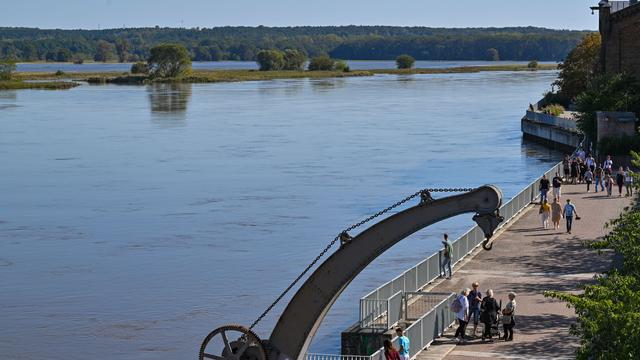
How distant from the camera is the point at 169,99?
14188 cm

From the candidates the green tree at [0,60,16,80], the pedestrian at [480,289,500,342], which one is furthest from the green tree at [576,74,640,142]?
the green tree at [0,60,16,80]

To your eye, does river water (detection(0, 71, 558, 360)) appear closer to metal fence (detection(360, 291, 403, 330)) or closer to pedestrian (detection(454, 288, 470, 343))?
metal fence (detection(360, 291, 403, 330))

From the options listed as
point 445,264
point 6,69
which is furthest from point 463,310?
point 6,69

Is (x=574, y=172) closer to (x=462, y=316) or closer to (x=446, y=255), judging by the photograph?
(x=446, y=255)

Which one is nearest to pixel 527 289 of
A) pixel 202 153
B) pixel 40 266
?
pixel 40 266

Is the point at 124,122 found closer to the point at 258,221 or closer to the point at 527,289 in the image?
the point at 258,221

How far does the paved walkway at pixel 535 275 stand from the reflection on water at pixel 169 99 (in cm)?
7365

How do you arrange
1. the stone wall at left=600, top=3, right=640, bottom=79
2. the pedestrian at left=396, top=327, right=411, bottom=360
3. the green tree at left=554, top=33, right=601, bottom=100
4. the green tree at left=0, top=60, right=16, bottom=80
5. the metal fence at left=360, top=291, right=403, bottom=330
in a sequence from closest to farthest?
1. the pedestrian at left=396, top=327, right=411, bottom=360
2. the metal fence at left=360, top=291, right=403, bottom=330
3. the stone wall at left=600, top=3, right=640, bottom=79
4. the green tree at left=554, top=33, right=601, bottom=100
5. the green tree at left=0, top=60, right=16, bottom=80


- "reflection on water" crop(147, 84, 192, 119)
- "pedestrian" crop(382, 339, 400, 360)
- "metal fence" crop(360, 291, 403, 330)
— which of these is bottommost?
"reflection on water" crop(147, 84, 192, 119)

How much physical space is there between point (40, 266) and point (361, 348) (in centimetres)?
1665

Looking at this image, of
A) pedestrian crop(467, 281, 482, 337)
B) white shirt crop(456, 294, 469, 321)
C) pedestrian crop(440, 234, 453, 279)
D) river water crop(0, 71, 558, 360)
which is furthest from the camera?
river water crop(0, 71, 558, 360)

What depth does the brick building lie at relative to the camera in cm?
6606

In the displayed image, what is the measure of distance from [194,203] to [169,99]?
91068 millimetres

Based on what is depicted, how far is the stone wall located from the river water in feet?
21.0
